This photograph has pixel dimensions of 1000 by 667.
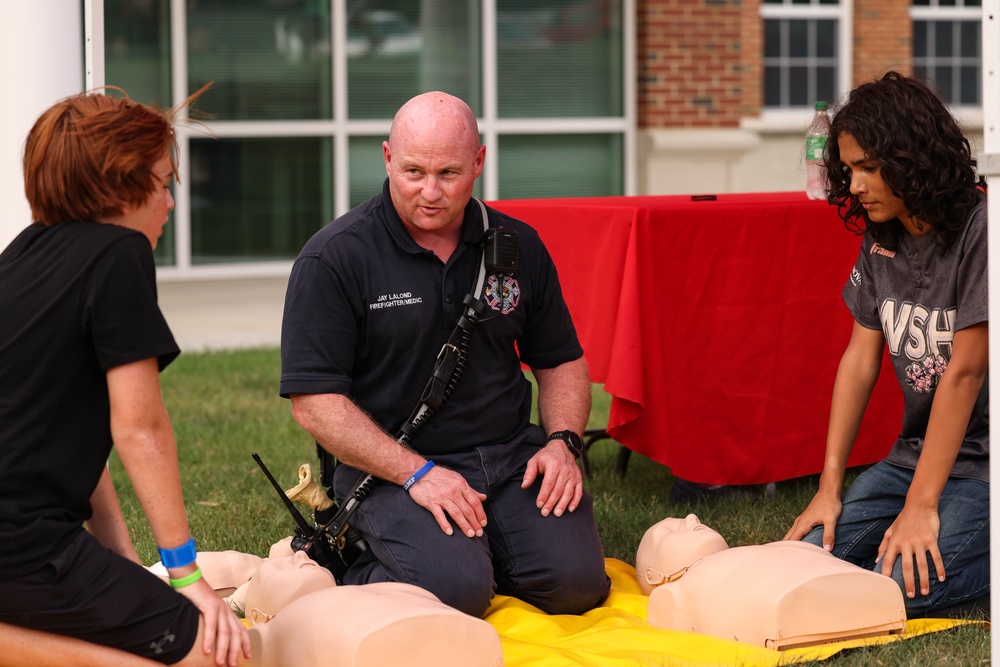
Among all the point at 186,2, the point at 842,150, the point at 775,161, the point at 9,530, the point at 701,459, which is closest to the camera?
Answer: the point at 9,530

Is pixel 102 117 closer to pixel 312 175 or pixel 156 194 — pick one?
pixel 156 194

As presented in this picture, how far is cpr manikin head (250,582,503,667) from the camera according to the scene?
261cm

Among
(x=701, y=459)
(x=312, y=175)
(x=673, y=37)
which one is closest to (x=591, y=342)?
(x=701, y=459)

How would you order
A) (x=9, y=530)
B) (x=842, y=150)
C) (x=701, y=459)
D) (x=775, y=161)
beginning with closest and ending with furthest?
(x=9, y=530), (x=842, y=150), (x=701, y=459), (x=775, y=161)

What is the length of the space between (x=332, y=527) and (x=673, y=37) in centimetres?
820

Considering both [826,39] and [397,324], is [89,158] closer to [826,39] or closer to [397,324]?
[397,324]

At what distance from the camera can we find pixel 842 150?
3.27 meters

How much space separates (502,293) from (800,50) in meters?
9.00

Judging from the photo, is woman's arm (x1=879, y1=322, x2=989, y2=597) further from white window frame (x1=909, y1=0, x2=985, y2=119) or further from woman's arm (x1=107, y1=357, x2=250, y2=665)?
white window frame (x1=909, y1=0, x2=985, y2=119)

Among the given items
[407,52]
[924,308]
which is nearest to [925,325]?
[924,308]

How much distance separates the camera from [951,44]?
1265 centimetres

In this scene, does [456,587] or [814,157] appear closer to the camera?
[456,587]

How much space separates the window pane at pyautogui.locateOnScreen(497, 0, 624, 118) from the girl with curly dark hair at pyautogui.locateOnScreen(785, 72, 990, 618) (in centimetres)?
741

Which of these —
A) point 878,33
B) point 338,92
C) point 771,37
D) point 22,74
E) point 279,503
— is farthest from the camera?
point 878,33
